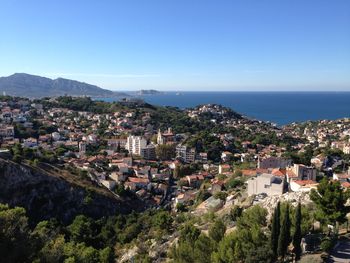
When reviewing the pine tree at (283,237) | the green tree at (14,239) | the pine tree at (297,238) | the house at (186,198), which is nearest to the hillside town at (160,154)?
the house at (186,198)

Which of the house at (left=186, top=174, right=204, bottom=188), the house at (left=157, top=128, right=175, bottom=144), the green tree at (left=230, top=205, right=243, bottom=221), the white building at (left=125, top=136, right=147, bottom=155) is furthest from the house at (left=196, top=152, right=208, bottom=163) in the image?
the green tree at (left=230, top=205, right=243, bottom=221)

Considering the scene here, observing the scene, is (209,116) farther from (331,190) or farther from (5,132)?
(331,190)

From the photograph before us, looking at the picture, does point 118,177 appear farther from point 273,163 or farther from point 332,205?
point 332,205

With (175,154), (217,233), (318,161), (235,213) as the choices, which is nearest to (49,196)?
(235,213)

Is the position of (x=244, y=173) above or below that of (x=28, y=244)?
below

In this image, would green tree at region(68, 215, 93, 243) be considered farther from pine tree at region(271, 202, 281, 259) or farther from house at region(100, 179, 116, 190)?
pine tree at region(271, 202, 281, 259)

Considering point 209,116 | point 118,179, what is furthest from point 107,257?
point 209,116

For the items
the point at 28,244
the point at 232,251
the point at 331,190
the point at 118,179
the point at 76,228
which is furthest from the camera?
the point at 118,179
